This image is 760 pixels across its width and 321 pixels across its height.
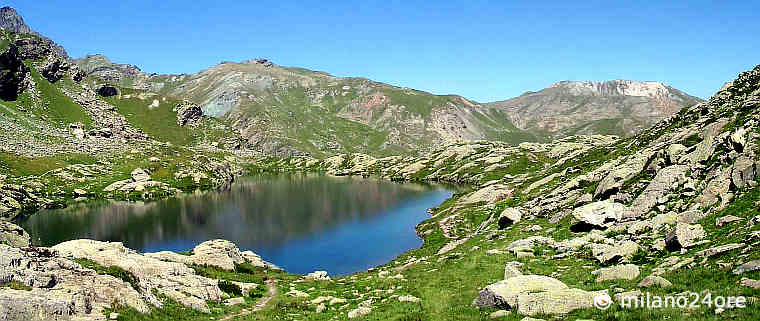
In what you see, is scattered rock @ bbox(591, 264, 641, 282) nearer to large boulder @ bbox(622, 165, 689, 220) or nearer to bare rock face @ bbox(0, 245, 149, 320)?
large boulder @ bbox(622, 165, 689, 220)

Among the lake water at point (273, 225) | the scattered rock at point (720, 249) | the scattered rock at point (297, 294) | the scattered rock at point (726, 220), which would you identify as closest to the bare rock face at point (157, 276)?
the scattered rock at point (297, 294)

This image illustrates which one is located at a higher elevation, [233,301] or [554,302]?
[554,302]

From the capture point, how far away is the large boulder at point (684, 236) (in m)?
31.6

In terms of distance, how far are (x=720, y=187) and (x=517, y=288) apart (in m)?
27.1

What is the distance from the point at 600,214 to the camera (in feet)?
160

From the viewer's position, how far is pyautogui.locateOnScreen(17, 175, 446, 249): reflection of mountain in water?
392ft

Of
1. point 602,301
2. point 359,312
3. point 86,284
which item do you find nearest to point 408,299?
point 359,312

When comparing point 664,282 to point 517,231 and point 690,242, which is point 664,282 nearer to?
point 690,242

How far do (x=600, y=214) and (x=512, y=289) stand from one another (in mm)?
29240

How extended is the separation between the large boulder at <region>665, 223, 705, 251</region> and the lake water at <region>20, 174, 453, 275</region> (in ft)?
195

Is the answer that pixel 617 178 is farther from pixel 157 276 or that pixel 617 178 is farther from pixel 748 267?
pixel 157 276

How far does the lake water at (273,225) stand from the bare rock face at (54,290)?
179 ft

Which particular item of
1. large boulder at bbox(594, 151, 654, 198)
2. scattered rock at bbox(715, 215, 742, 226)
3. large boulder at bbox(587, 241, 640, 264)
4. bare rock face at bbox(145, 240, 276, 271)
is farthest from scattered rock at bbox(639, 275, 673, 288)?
bare rock face at bbox(145, 240, 276, 271)

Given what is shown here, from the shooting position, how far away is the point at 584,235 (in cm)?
4638
